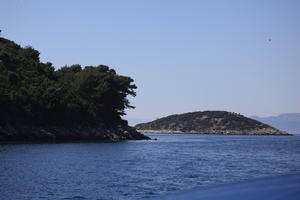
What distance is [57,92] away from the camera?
304 ft

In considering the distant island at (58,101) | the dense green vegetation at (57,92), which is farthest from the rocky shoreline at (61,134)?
the dense green vegetation at (57,92)

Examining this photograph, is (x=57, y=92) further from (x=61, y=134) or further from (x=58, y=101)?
(x=61, y=134)

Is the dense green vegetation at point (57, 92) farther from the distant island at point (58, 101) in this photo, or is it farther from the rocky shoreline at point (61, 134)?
Answer: the rocky shoreline at point (61, 134)

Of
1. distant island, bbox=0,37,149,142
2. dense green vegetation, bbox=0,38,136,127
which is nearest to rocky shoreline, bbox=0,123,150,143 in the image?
distant island, bbox=0,37,149,142

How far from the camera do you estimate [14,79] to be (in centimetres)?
Result: 9031

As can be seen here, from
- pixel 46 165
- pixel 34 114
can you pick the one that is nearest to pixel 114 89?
pixel 34 114

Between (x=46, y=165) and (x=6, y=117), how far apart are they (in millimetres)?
41256

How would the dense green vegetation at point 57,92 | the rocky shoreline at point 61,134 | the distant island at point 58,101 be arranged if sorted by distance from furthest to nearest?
the dense green vegetation at point 57,92 → the distant island at point 58,101 → the rocky shoreline at point 61,134

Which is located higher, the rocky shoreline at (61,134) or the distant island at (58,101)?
the distant island at (58,101)

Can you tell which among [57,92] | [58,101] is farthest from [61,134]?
[57,92]

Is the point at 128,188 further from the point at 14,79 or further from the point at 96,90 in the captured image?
the point at 96,90

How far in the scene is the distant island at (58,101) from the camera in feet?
260

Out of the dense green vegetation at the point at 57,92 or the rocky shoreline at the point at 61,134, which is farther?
the dense green vegetation at the point at 57,92

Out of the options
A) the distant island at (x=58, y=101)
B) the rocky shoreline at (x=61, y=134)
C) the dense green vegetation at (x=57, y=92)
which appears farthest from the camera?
the dense green vegetation at (x=57, y=92)
